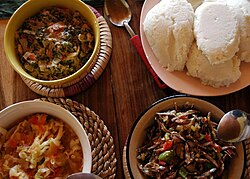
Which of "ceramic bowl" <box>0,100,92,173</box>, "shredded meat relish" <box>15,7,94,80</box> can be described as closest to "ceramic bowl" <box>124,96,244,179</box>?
"ceramic bowl" <box>0,100,92,173</box>

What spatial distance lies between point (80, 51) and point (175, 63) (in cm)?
26

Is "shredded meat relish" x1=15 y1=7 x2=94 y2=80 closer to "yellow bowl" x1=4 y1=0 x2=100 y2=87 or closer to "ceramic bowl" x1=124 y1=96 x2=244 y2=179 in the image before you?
"yellow bowl" x1=4 y1=0 x2=100 y2=87

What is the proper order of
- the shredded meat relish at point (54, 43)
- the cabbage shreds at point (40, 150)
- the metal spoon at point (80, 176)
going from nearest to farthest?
the metal spoon at point (80, 176), the cabbage shreds at point (40, 150), the shredded meat relish at point (54, 43)

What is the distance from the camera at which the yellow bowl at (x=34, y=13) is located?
49.7 inches

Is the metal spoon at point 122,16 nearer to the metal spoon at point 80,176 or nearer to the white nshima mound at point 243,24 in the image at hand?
the white nshima mound at point 243,24

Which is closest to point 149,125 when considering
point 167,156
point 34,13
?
point 167,156

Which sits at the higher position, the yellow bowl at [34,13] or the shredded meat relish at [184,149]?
the yellow bowl at [34,13]

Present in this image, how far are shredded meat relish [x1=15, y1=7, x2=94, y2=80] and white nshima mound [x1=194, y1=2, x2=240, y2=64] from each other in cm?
30

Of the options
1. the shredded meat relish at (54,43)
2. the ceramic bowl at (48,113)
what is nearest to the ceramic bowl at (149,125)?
the ceramic bowl at (48,113)

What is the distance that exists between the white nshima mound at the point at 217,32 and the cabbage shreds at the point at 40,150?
1.33ft

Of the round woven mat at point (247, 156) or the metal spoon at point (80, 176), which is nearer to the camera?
the metal spoon at point (80, 176)

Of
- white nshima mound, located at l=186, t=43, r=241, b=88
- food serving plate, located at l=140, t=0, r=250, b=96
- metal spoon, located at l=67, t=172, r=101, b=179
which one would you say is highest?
white nshima mound, located at l=186, t=43, r=241, b=88

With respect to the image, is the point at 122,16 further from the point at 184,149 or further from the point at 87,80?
the point at 184,149

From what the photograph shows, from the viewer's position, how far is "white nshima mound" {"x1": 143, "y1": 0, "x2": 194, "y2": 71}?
1270mm
